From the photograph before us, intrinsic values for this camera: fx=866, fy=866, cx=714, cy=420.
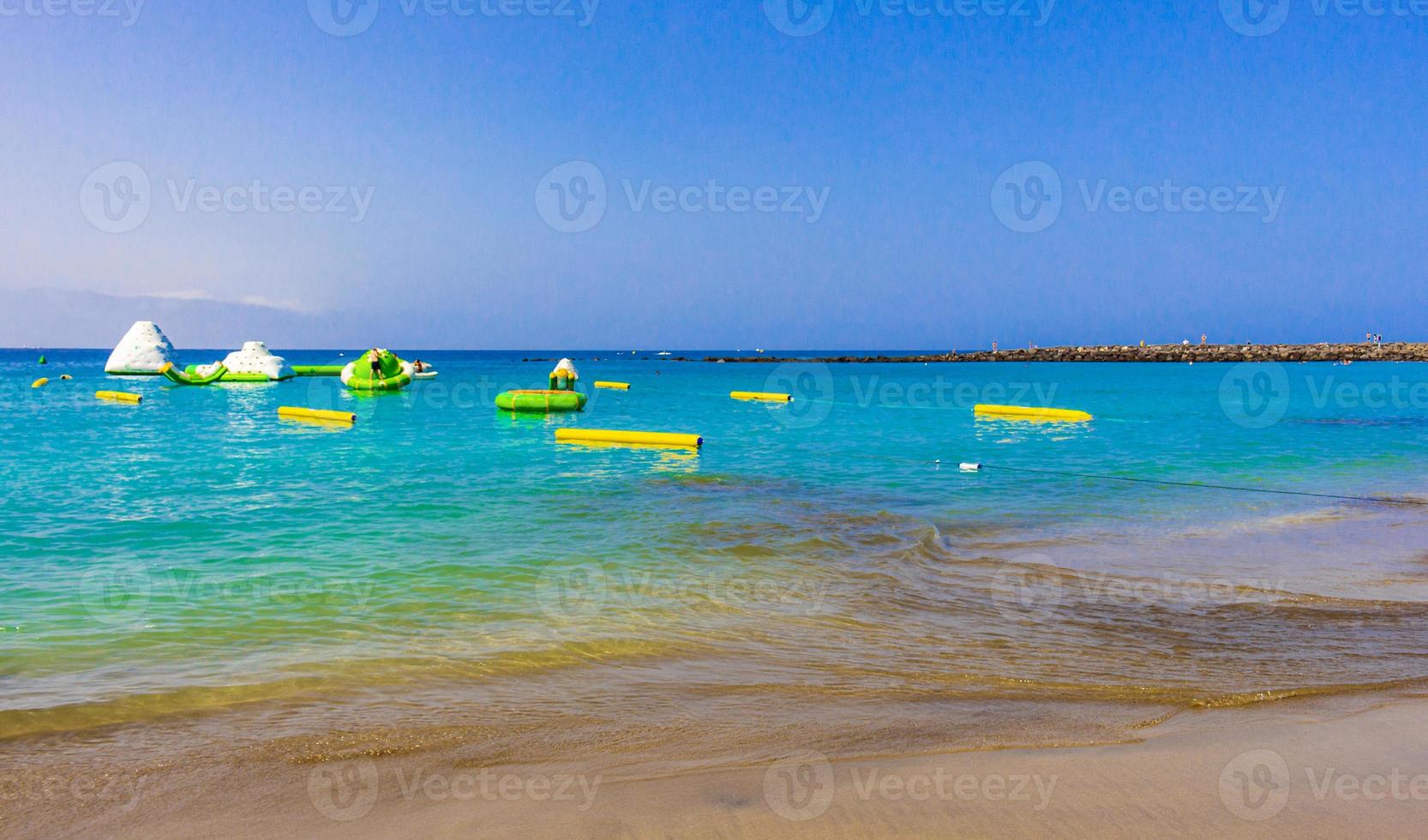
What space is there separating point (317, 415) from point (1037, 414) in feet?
73.5

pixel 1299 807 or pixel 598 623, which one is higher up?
pixel 1299 807

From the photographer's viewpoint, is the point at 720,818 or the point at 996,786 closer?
the point at 720,818

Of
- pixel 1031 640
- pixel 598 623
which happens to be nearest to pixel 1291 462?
pixel 1031 640

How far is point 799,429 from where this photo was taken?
82.4 ft

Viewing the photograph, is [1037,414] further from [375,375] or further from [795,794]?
[375,375]

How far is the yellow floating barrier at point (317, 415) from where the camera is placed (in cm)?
2558

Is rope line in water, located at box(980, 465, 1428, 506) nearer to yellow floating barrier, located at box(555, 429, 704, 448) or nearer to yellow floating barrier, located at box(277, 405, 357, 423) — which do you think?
yellow floating barrier, located at box(555, 429, 704, 448)

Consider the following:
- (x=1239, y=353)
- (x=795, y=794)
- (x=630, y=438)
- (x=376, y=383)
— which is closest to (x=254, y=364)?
(x=376, y=383)

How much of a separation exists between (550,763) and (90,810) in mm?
1765

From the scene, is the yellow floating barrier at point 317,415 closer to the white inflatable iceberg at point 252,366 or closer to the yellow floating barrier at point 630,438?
the yellow floating barrier at point 630,438

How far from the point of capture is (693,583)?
7.68 m

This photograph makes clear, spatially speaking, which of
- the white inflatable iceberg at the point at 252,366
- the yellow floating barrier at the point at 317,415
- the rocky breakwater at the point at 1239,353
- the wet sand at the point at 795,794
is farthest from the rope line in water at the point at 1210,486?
the rocky breakwater at the point at 1239,353

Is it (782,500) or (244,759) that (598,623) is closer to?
(244,759)

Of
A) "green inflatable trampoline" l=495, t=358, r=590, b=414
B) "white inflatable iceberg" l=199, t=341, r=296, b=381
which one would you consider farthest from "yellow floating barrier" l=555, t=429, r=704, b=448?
"white inflatable iceberg" l=199, t=341, r=296, b=381
